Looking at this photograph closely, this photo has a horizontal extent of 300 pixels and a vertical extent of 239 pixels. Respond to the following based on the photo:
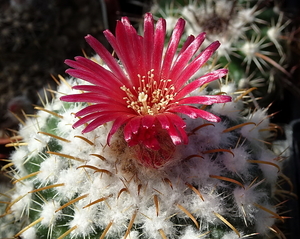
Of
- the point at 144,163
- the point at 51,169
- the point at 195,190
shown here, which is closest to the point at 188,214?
the point at 195,190

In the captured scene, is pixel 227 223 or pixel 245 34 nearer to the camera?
pixel 227 223

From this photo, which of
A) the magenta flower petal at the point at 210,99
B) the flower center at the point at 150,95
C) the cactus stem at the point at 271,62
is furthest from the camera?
the cactus stem at the point at 271,62

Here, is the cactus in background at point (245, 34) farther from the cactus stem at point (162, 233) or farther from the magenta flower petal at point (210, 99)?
the cactus stem at point (162, 233)

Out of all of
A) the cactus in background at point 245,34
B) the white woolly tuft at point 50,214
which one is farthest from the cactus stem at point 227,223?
the cactus in background at point 245,34

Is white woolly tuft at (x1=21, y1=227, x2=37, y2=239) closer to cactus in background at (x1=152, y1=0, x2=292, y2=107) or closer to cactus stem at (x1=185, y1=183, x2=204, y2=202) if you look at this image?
cactus stem at (x1=185, y1=183, x2=204, y2=202)

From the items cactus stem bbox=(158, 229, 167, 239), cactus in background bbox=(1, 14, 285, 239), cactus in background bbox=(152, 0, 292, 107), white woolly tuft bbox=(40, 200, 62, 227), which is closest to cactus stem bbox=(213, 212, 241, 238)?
cactus in background bbox=(1, 14, 285, 239)

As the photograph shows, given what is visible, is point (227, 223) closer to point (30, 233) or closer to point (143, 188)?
point (143, 188)

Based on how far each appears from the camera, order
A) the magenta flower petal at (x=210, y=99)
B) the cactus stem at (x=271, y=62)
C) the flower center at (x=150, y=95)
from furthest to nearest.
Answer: the cactus stem at (x=271, y=62)
the flower center at (x=150, y=95)
the magenta flower petal at (x=210, y=99)
